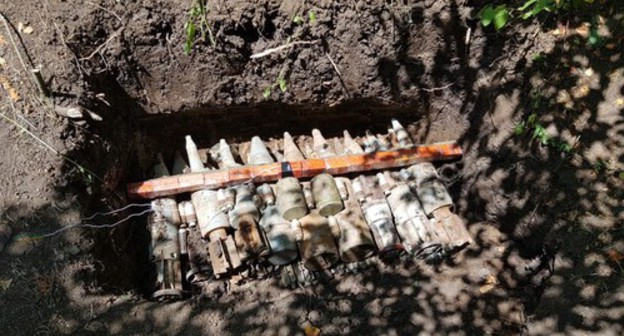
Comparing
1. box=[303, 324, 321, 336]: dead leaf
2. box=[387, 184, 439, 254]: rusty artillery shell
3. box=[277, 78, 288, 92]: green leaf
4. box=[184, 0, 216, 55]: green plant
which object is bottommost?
box=[303, 324, 321, 336]: dead leaf

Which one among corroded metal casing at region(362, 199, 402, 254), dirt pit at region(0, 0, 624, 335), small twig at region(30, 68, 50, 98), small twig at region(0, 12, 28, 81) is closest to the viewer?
dirt pit at region(0, 0, 624, 335)

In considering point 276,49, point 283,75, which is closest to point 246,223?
point 283,75

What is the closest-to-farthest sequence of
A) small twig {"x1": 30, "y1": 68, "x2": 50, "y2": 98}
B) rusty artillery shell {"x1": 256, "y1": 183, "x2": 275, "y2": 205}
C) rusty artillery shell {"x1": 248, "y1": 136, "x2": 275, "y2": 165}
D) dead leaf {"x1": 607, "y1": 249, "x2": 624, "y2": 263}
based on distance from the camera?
dead leaf {"x1": 607, "y1": 249, "x2": 624, "y2": 263}
small twig {"x1": 30, "y1": 68, "x2": 50, "y2": 98}
rusty artillery shell {"x1": 256, "y1": 183, "x2": 275, "y2": 205}
rusty artillery shell {"x1": 248, "y1": 136, "x2": 275, "y2": 165}

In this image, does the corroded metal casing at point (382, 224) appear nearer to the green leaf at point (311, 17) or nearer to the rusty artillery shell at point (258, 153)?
the rusty artillery shell at point (258, 153)

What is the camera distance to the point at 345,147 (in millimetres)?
4699

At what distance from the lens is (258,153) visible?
4.50 m

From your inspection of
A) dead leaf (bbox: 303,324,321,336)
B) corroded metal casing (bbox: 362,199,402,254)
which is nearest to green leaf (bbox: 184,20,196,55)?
corroded metal casing (bbox: 362,199,402,254)

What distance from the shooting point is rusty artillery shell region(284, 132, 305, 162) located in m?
4.51

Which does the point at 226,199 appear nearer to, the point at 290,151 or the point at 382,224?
the point at 290,151

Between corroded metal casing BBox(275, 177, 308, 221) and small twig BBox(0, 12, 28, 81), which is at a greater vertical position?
small twig BBox(0, 12, 28, 81)

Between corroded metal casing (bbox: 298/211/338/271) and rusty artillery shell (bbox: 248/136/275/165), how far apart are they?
0.89 m

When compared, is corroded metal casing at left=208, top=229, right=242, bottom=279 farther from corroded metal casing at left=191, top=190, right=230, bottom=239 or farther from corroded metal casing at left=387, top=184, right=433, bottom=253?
corroded metal casing at left=387, top=184, right=433, bottom=253

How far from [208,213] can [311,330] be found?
4.77ft

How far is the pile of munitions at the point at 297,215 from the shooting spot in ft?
12.2
